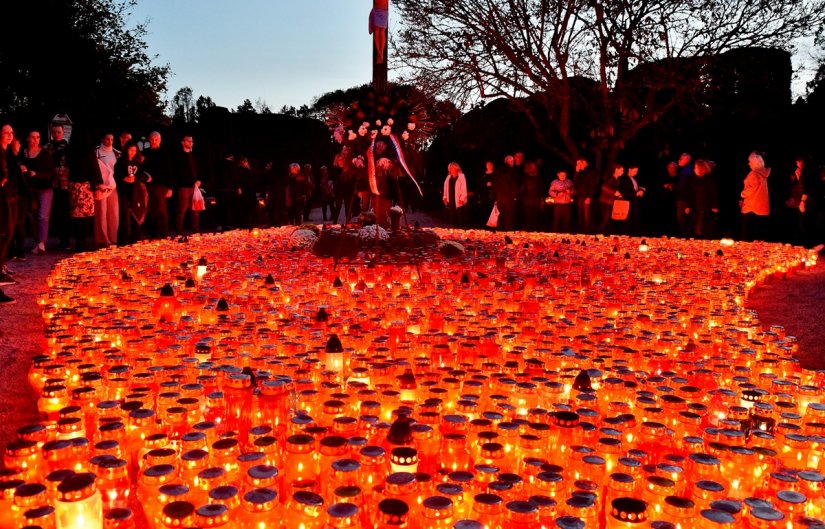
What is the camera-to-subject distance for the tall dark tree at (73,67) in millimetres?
15945

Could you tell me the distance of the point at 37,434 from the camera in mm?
2051

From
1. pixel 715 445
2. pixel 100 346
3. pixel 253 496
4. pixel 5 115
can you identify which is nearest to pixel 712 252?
pixel 715 445

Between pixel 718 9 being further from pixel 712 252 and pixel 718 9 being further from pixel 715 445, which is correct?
pixel 715 445

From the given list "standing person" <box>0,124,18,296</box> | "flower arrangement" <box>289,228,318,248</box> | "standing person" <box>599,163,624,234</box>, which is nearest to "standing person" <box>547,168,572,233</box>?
"standing person" <box>599,163,624,234</box>

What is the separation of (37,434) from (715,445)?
2.13 m

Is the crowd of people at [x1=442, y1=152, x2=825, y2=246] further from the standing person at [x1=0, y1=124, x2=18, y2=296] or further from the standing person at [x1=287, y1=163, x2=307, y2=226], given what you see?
the standing person at [x1=0, y1=124, x2=18, y2=296]

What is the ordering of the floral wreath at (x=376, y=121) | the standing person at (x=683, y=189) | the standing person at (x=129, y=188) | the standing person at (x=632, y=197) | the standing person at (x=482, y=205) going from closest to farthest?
the floral wreath at (x=376, y=121) < the standing person at (x=129, y=188) < the standing person at (x=683, y=189) < the standing person at (x=632, y=197) < the standing person at (x=482, y=205)

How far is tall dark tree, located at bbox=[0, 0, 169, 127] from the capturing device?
52.3 feet

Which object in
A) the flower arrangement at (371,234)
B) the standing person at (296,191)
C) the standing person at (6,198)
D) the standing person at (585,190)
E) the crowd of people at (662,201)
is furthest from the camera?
the standing person at (296,191)

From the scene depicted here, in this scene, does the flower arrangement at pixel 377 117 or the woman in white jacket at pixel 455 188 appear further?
the woman in white jacket at pixel 455 188

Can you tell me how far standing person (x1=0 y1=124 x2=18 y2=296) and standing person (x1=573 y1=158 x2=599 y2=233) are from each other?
968 cm

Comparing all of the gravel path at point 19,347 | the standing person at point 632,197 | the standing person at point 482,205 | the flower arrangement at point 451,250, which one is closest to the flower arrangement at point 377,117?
the flower arrangement at point 451,250

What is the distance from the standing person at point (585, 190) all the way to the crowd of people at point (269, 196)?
0.02 meters

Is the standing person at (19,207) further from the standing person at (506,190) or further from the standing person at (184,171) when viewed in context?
the standing person at (506,190)
